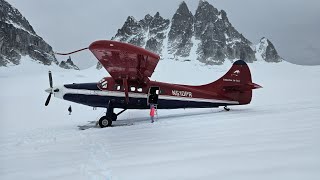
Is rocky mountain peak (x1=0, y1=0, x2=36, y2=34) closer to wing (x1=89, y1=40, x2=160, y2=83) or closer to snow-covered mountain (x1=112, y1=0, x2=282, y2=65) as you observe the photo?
snow-covered mountain (x1=112, y1=0, x2=282, y2=65)

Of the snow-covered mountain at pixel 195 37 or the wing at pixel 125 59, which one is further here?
the snow-covered mountain at pixel 195 37

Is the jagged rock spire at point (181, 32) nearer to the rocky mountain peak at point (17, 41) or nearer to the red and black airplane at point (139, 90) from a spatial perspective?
the rocky mountain peak at point (17, 41)

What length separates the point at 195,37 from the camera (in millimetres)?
135000

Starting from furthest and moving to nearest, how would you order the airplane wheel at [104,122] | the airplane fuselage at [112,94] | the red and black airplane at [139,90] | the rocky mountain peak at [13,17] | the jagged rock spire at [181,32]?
the rocky mountain peak at [13,17] < the jagged rock spire at [181,32] < the airplane fuselage at [112,94] < the airplane wheel at [104,122] < the red and black airplane at [139,90]

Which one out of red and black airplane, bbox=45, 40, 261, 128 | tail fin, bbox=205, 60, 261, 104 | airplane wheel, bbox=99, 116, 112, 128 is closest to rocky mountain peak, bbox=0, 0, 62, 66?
red and black airplane, bbox=45, 40, 261, 128

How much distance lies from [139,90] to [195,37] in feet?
419

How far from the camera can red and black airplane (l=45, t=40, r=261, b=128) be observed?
10352 millimetres

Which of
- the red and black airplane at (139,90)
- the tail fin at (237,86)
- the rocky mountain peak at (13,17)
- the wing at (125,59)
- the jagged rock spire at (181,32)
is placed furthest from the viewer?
the rocky mountain peak at (13,17)

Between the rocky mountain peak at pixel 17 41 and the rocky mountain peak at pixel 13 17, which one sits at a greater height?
the rocky mountain peak at pixel 13 17

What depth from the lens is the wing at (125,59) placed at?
8.33m

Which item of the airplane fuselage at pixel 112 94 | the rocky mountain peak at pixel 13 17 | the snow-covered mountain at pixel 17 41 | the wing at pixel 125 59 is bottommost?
the airplane fuselage at pixel 112 94

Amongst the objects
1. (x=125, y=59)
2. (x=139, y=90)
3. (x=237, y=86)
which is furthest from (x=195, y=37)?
(x=125, y=59)

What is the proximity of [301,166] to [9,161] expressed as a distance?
14.5ft

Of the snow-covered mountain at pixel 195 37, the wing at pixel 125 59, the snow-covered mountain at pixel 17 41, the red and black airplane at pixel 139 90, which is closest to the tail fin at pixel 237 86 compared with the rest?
the red and black airplane at pixel 139 90
